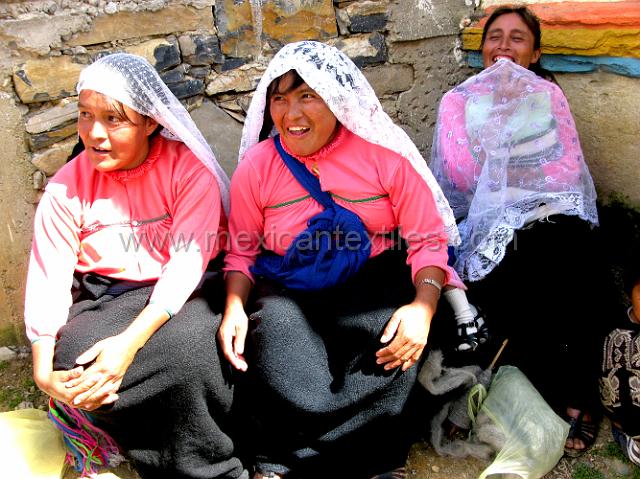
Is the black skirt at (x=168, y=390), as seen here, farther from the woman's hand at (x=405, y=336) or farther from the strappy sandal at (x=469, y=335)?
the strappy sandal at (x=469, y=335)

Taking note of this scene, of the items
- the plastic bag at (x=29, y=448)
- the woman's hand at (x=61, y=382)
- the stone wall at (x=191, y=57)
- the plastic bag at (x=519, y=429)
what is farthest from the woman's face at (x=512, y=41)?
the plastic bag at (x=29, y=448)

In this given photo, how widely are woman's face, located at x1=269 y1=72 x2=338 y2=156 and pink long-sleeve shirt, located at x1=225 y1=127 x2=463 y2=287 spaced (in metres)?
0.07

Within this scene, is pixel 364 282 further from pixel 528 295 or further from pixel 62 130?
pixel 62 130

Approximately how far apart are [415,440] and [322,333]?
0.60m

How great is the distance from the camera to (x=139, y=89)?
2.24 m

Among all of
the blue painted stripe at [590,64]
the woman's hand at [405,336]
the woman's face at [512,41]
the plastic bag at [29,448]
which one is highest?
the woman's face at [512,41]

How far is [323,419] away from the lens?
228 centimetres

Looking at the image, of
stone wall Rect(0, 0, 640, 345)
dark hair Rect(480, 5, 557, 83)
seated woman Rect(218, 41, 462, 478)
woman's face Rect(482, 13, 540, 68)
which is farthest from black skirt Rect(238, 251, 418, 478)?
dark hair Rect(480, 5, 557, 83)

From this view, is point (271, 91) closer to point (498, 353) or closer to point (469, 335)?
point (469, 335)

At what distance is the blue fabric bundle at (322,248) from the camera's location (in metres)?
2.39

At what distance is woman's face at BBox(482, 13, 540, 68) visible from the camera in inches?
115

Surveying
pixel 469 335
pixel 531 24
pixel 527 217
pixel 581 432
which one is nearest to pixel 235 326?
pixel 469 335

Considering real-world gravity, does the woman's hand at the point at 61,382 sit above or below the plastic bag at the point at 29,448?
above

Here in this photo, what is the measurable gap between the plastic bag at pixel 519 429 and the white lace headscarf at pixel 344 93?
757mm
